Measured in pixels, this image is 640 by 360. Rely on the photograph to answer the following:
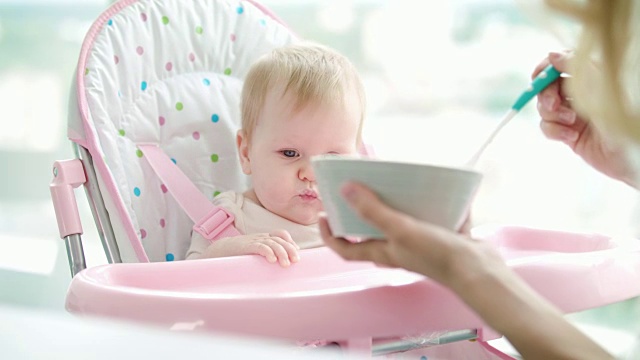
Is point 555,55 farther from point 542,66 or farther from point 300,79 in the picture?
point 300,79

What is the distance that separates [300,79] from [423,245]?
607 millimetres

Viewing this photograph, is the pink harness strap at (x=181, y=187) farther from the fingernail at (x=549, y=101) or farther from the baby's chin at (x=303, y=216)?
the fingernail at (x=549, y=101)

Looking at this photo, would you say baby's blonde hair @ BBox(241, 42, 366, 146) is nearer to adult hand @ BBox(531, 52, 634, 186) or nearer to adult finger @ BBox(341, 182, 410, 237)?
adult hand @ BBox(531, 52, 634, 186)

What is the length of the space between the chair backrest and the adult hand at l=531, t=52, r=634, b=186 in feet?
1.87

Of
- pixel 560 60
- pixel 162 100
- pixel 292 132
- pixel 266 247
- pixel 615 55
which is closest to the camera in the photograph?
pixel 615 55

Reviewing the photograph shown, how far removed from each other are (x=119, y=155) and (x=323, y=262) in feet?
1.28

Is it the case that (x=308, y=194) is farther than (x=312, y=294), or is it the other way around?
(x=308, y=194)

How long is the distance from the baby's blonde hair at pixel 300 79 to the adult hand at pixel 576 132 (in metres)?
0.34

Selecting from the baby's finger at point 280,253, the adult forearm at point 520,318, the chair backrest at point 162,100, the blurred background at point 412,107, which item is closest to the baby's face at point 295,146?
the chair backrest at point 162,100

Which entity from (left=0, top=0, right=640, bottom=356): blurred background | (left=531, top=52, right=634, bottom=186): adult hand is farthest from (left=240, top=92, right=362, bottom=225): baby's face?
(left=0, top=0, right=640, bottom=356): blurred background

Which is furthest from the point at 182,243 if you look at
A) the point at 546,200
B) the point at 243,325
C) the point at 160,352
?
the point at 546,200

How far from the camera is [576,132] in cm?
102

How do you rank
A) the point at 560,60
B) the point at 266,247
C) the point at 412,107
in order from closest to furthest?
the point at 560,60 → the point at 266,247 → the point at 412,107

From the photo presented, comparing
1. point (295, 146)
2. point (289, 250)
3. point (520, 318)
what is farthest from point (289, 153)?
point (520, 318)
